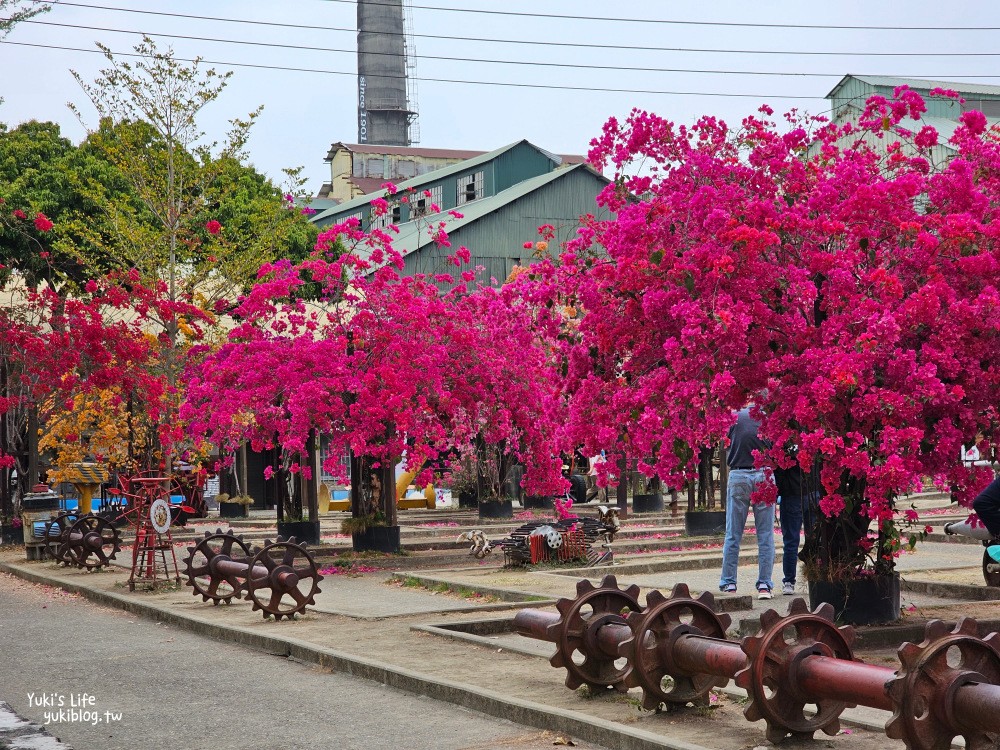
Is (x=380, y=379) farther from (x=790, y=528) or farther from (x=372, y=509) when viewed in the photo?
(x=790, y=528)

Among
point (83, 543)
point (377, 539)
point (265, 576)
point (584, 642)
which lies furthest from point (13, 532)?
point (584, 642)

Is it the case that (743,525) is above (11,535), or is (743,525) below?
above

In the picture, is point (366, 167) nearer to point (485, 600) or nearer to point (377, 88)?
point (377, 88)

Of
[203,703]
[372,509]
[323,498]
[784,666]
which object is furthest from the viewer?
[323,498]

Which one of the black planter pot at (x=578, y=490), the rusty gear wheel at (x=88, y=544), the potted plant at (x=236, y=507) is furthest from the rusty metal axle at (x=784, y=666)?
the potted plant at (x=236, y=507)

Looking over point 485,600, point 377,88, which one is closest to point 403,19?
→ point 377,88

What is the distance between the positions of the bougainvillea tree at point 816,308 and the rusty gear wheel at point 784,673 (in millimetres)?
2186

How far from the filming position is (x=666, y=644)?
654 cm

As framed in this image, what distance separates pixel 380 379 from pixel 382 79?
88.5 meters

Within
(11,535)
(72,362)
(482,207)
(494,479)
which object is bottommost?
(11,535)

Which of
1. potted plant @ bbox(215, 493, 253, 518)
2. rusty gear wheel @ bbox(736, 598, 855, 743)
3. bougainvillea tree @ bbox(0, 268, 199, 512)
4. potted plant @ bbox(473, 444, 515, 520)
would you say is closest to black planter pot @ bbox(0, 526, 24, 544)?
bougainvillea tree @ bbox(0, 268, 199, 512)

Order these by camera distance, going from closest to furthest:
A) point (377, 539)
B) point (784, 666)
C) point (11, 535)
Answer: point (784, 666)
point (377, 539)
point (11, 535)

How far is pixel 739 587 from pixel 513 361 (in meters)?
5.92

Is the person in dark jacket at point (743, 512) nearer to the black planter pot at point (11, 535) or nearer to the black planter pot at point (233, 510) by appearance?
the black planter pot at point (11, 535)
